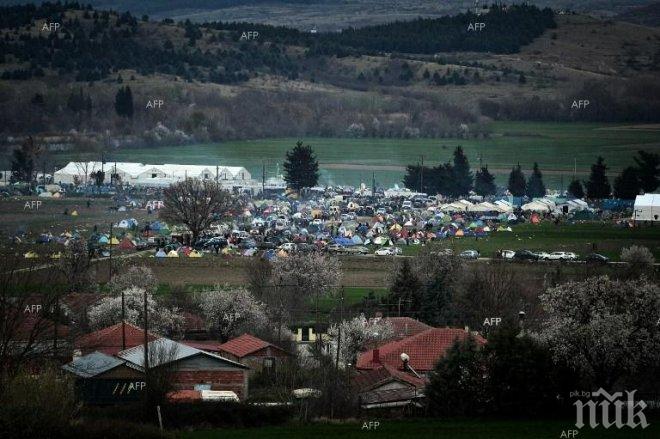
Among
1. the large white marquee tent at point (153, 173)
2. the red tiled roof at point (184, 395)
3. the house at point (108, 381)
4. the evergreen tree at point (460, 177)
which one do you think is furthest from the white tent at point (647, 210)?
the house at point (108, 381)

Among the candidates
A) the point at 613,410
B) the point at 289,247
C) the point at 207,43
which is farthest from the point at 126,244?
the point at 207,43

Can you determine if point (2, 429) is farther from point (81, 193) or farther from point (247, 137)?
point (247, 137)

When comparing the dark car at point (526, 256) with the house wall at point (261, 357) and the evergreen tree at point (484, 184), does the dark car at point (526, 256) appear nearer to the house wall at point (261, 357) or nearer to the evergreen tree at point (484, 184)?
the house wall at point (261, 357)

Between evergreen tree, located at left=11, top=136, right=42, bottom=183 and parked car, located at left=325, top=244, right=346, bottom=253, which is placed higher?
parked car, located at left=325, top=244, right=346, bottom=253

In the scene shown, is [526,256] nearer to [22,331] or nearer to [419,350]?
[419,350]

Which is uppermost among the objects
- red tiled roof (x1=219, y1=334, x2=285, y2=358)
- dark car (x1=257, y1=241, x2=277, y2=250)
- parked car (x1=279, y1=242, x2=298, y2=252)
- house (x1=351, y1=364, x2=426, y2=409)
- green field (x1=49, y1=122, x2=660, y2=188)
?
house (x1=351, y1=364, x2=426, y2=409)

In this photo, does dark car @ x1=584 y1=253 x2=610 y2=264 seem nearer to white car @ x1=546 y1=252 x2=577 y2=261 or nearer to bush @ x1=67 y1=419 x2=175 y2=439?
white car @ x1=546 y1=252 x2=577 y2=261

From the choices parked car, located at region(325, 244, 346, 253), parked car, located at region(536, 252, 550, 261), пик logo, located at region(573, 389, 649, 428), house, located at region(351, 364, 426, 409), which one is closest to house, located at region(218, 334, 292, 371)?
house, located at region(351, 364, 426, 409)
